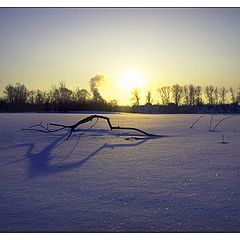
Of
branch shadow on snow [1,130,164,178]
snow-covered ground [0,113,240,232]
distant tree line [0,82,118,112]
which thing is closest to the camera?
snow-covered ground [0,113,240,232]

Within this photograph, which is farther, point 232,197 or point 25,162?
point 25,162

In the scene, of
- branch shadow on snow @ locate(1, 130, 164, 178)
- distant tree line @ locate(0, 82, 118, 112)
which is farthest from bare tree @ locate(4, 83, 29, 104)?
branch shadow on snow @ locate(1, 130, 164, 178)

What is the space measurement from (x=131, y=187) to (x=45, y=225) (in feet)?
3.14

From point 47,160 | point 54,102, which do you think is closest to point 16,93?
point 54,102

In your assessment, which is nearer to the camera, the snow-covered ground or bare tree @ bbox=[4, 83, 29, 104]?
the snow-covered ground

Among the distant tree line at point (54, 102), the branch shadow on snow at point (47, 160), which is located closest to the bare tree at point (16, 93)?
the distant tree line at point (54, 102)

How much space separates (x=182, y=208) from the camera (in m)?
2.18

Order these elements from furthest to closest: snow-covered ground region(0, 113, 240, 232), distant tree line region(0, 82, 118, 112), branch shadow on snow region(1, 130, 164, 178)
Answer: distant tree line region(0, 82, 118, 112)
branch shadow on snow region(1, 130, 164, 178)
snow-covered ground region(0, 113, 240, 232)

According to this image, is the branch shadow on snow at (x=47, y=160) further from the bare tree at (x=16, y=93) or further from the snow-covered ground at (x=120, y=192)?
the bare tree at (x=16, y=93)

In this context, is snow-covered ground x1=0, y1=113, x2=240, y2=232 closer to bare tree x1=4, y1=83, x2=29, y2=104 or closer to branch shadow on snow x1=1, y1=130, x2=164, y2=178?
branch shadow on snow x1=1, y1=130, x2=164, y2=178

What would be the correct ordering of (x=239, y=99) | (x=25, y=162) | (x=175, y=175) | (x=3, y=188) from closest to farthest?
(x=3, y=188) < (x=175, y=175) < (x=25, y=162) < (x=239, y=99)

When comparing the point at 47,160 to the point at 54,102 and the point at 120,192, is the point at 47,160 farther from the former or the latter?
the point at 54,102
